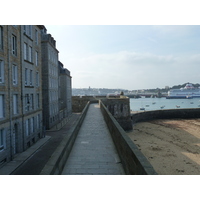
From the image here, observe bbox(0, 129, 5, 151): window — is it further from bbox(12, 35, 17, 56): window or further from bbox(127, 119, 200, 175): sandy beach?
bbox(127, 119, 200, 175): sandy beach

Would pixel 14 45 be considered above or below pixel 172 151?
above

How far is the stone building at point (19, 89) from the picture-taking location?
16.6 metres

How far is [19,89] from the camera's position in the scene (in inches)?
789

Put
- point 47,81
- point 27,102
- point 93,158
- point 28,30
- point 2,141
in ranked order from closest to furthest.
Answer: point 93,158, point 2,141, point 27,102, point 28,30, point 47,81

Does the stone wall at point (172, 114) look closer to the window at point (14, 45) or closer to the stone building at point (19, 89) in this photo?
the stone building at point (19, 89)

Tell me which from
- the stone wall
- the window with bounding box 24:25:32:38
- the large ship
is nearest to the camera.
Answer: the window with bounding box 24:25:32:38

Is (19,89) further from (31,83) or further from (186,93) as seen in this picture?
(186,93)

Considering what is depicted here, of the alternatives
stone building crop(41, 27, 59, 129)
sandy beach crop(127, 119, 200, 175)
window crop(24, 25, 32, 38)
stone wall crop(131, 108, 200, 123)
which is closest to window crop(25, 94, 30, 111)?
window crop(24, 25, 32, 38)

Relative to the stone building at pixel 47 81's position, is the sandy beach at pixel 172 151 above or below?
below

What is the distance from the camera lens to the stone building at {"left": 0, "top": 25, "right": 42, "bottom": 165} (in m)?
16.6

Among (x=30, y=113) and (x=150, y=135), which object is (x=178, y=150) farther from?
(x=30, y=113)

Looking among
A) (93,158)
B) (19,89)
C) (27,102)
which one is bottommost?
(93,158)

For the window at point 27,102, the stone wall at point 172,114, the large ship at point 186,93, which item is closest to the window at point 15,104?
the window at point 27,102

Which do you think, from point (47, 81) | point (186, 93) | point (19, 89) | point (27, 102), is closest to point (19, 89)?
point (19, 89)
